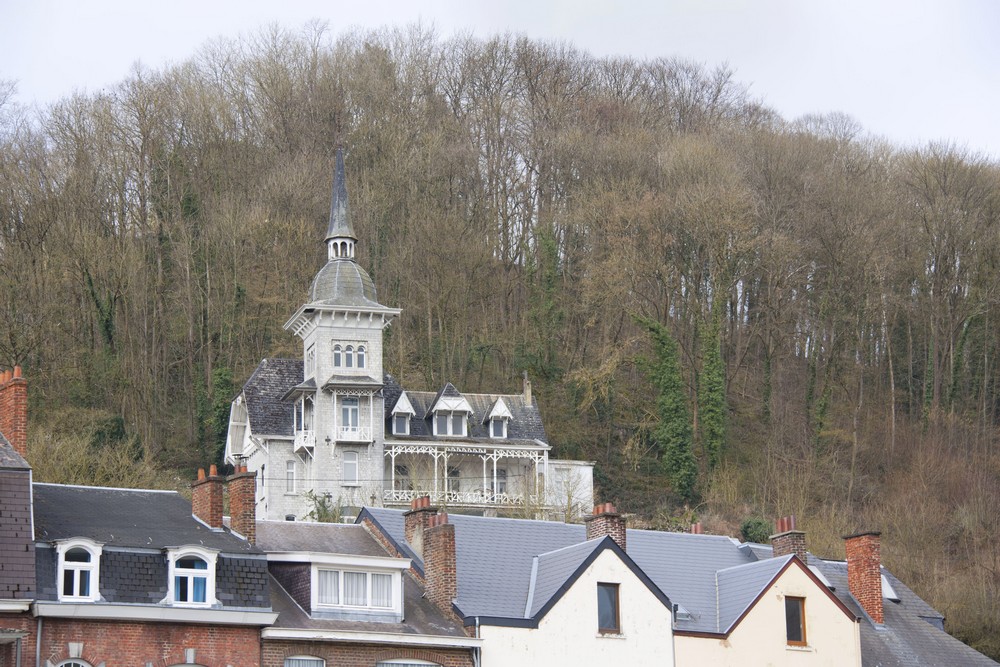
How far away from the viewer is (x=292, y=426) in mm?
63062

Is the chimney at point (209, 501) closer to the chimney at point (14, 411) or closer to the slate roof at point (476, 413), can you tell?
the chimney at point (14, 411)

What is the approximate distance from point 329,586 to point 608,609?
5.42 meters

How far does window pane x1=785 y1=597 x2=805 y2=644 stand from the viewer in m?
33.8

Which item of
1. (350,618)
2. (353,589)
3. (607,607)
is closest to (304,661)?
(350,618)

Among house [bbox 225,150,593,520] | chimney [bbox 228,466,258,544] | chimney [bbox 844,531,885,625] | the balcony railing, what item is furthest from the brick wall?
house [bbox 225,150,593,520]

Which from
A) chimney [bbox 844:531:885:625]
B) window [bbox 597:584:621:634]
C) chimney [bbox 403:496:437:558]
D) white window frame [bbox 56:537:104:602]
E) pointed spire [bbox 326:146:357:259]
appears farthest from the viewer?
pointed spire [bbox 326:146:357:259]

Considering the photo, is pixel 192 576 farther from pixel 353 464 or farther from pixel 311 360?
pixel 311 360

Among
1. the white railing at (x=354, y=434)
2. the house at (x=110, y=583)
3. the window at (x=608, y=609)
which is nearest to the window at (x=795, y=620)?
the window at (x=608, y=609)

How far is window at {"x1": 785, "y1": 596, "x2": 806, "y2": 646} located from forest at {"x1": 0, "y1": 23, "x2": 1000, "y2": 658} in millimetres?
25277

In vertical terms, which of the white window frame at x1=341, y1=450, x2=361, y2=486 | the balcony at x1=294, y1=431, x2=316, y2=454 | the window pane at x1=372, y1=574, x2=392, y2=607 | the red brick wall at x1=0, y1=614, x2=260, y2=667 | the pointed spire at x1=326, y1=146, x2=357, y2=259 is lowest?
the red brick wall at x1=0, y1=614, x2=260, y2=667

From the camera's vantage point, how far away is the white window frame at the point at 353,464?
2447 inches

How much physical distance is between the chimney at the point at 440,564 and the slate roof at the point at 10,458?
24.7ft

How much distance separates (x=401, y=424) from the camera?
210 ft

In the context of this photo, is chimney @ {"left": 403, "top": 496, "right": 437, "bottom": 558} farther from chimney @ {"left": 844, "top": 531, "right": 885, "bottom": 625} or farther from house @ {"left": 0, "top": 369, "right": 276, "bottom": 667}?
chimney @ {"left": 844, "top": 531, "right": 885, "bottom": 625}
